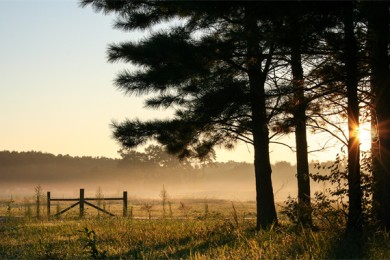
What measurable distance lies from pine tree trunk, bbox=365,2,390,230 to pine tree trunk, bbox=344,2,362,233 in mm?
370

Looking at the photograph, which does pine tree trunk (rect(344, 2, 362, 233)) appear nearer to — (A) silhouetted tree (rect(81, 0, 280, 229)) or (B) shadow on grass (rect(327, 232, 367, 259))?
(B) shadow on grass (rect(327, 232, 367, 259))

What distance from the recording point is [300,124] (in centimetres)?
1361

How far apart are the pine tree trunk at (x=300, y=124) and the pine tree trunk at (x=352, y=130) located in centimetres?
90

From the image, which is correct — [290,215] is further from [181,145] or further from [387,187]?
[181,145]

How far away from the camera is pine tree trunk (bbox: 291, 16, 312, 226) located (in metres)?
10.2

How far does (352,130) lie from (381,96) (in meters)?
0.84

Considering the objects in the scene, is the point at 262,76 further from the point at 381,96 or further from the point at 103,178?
the point at 103,178

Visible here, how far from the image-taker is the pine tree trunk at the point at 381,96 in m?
10.0

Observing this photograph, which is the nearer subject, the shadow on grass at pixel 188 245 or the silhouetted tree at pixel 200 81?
the shadow on grass at pixel 188 245


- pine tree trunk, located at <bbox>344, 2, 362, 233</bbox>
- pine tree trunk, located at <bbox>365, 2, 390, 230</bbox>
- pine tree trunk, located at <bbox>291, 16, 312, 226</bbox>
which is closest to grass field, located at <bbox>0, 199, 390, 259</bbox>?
pine tree trunk, located at <bbox>344, 2, 362, 233</bbox>

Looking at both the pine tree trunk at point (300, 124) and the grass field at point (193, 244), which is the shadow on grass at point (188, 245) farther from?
the pine tree trunk at point (300, 124)

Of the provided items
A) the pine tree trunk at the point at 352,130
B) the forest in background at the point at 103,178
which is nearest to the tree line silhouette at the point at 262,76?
the pine tree trunk at the point at 352,130

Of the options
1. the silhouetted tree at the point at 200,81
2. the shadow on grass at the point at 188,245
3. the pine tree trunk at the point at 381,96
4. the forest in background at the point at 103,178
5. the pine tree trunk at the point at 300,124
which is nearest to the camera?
the shadow on grass at the point at 188,245

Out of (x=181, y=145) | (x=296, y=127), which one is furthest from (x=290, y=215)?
(x=181, y=145)
